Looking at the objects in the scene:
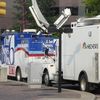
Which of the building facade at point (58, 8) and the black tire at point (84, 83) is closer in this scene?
the black tire at point (84, 83)

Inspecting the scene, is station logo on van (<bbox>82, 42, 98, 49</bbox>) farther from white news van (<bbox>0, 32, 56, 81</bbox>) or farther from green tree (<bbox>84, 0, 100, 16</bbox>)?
green tree (<bbox>84, 0, 100, 16</bbox>)

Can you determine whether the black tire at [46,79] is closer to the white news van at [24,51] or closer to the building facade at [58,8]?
the white news van at [24,51]

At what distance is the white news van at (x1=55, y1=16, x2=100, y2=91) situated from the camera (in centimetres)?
2081

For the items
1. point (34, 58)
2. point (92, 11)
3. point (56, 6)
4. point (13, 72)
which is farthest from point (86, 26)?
point (56, 6)

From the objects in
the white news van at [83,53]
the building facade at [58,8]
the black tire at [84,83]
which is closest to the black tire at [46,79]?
the white news van at [83,53]

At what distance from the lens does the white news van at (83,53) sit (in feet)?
68.3

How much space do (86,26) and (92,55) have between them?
1442mm

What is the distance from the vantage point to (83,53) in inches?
866

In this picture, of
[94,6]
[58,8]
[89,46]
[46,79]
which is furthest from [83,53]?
[58,8]

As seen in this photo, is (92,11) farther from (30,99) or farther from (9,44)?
(30,99)

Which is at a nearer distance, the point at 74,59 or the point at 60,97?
the point at 60,97

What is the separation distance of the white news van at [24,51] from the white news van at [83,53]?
395 centimetres

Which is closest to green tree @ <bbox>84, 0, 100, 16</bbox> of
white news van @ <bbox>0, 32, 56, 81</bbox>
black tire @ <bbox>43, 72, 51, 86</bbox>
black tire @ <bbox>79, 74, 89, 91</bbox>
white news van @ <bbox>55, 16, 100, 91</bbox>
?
white news van @ <bbox>0, 32, 56, 81</bbox>

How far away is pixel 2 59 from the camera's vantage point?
107 ft
